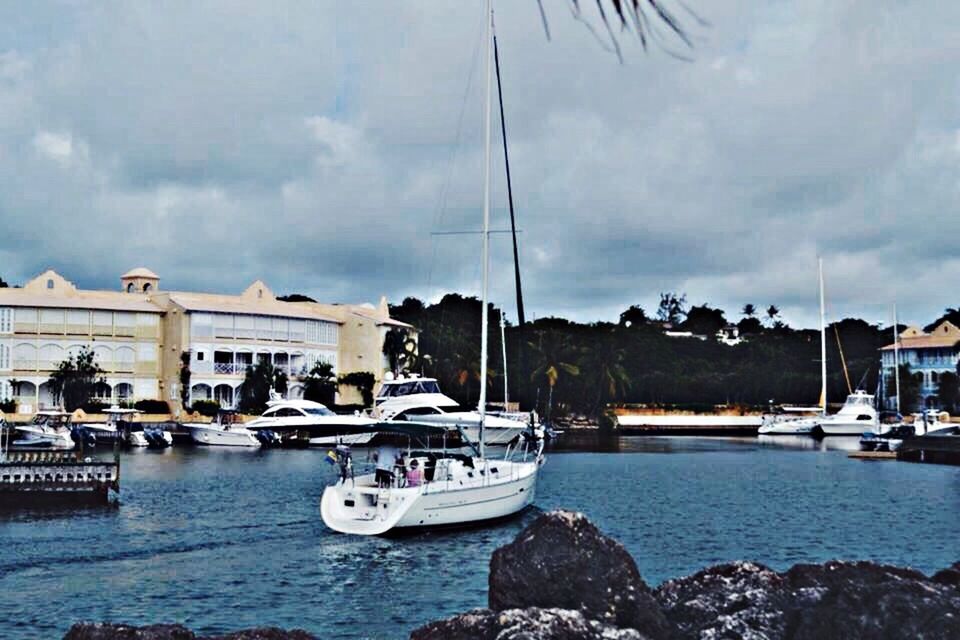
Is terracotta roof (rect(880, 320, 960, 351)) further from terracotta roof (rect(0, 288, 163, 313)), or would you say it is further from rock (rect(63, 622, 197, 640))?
rock (rect(63, 622, 197, 640))

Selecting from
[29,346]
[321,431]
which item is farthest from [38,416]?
[321,431]

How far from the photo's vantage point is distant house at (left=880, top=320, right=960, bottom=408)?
12529 cm

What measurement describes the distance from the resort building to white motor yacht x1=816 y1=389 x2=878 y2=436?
1825 inches

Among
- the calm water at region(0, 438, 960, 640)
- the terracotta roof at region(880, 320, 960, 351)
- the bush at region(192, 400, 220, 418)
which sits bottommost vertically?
the calm water at region(0, 438, 960, 640)

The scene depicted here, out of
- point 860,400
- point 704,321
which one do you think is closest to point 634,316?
point 704,321

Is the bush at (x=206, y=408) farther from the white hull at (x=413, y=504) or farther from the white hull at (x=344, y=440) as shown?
the white hull at (x=413, y=504)

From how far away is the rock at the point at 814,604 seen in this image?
29.2ft

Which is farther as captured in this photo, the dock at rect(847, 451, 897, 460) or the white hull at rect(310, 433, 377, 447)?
the white hull at rect(310, 433, 377, 447)

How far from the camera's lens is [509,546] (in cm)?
1094

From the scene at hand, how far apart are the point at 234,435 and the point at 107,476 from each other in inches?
1644

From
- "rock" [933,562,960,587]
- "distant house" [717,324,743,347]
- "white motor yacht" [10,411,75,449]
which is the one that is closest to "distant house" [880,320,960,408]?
"distant house" [717,324,743,347]

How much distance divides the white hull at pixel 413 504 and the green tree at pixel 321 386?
67235 mm

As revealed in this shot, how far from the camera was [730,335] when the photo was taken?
154 meters

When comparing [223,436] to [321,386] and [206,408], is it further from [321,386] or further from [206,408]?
[321,386]
